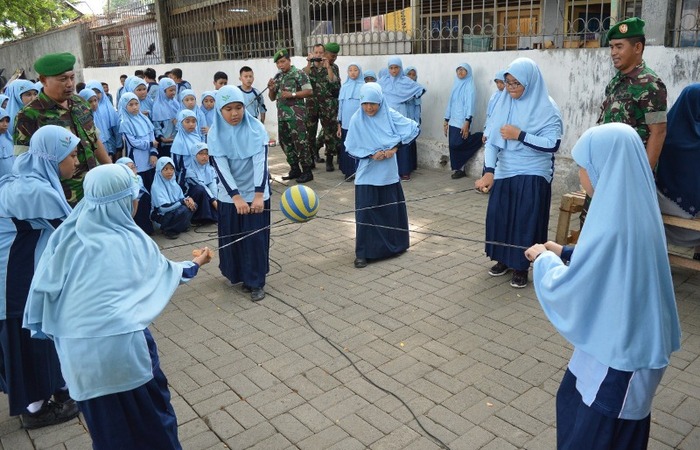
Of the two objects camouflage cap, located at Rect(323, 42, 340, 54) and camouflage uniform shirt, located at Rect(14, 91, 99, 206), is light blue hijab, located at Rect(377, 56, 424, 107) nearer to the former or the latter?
camouflage cap, located at Rect(323, 42, 340, 54)

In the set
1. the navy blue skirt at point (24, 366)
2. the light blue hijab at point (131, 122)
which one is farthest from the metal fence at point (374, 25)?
the navy blue skirt at point (24, 366)

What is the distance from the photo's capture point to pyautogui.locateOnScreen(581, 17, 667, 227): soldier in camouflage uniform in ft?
14.3

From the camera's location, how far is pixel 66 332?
2.43 m

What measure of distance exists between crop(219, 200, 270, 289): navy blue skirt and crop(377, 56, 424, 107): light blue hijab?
187 inches

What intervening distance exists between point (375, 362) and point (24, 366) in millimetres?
2146

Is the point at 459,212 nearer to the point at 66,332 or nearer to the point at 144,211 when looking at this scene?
the point at 144,211

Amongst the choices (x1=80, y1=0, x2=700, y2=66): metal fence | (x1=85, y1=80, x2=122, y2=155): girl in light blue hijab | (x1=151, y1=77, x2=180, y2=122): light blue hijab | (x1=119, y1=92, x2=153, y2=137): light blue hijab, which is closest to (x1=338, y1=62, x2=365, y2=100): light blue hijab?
(x1=80, y1=0, x2=700, y2=66): metal fence

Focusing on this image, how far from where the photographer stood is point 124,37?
18469 mm

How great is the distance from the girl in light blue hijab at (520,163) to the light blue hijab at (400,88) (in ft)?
14.4

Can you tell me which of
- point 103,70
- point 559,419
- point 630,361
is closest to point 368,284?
point 559,419

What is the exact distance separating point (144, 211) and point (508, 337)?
15.5 ft

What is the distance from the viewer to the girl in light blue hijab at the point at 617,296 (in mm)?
2033

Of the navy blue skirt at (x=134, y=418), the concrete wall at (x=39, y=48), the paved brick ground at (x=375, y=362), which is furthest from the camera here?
the concrete wall at (x=39, y=48)

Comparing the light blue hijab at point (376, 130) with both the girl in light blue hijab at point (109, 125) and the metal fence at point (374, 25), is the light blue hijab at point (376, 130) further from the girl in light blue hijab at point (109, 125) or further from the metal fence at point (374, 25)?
the girl in light blue hijab at point (109, 125)
